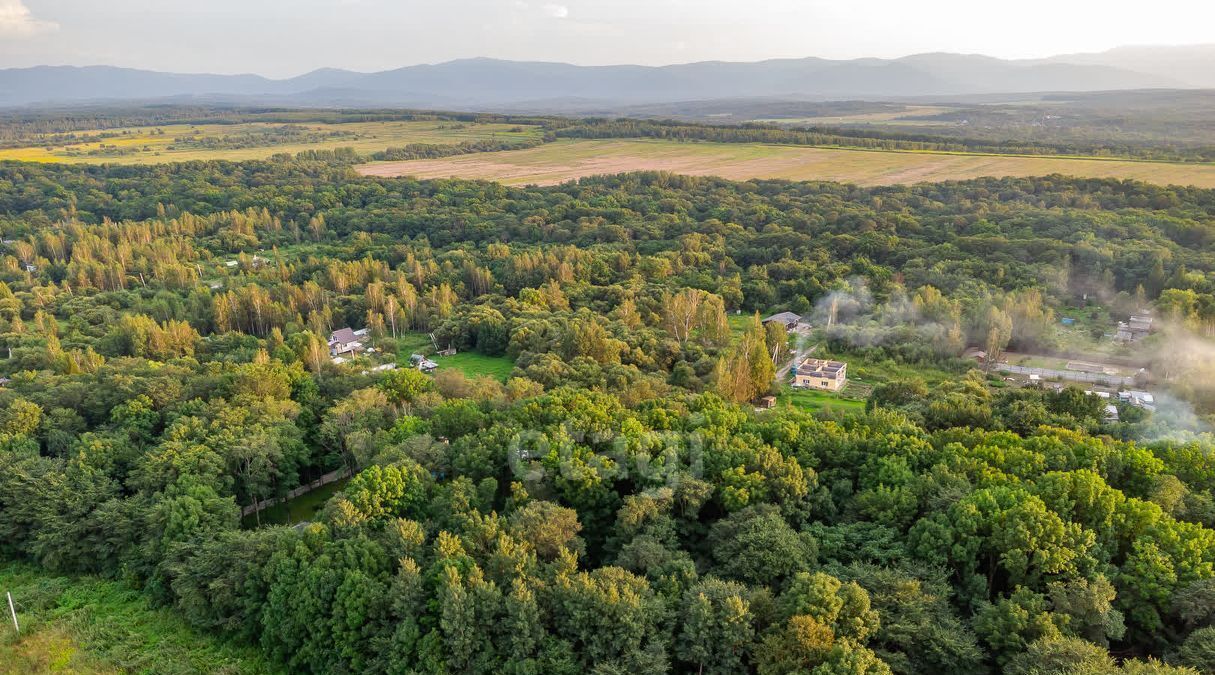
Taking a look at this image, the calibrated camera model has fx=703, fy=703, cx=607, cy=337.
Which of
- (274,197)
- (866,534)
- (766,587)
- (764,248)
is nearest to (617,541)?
(766,587)

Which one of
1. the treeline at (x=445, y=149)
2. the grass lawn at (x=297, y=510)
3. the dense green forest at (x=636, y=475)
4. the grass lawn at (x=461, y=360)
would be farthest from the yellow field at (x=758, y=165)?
the grass lawn at (x=297, y=510)

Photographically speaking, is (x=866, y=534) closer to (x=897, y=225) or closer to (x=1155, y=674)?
(x=1155, y=674)

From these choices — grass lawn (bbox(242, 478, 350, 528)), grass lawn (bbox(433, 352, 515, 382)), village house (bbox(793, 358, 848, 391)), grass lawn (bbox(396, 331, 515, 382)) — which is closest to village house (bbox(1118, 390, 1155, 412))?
village house (bbox(793, 358, 848, 391))

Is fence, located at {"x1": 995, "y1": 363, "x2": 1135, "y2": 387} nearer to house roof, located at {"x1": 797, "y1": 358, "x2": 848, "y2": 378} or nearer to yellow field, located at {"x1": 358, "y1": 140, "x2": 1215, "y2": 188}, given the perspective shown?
house roof, located at {"x1": 797, "y1": 358, "x2": 848, "y2": 378}

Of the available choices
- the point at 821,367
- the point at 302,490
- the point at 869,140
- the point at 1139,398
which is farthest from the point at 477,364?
the point at 869,140

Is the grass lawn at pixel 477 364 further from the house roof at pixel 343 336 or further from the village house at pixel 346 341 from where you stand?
the house roof at pixel 343 336

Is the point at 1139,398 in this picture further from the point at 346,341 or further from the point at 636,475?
the point at 346,341
